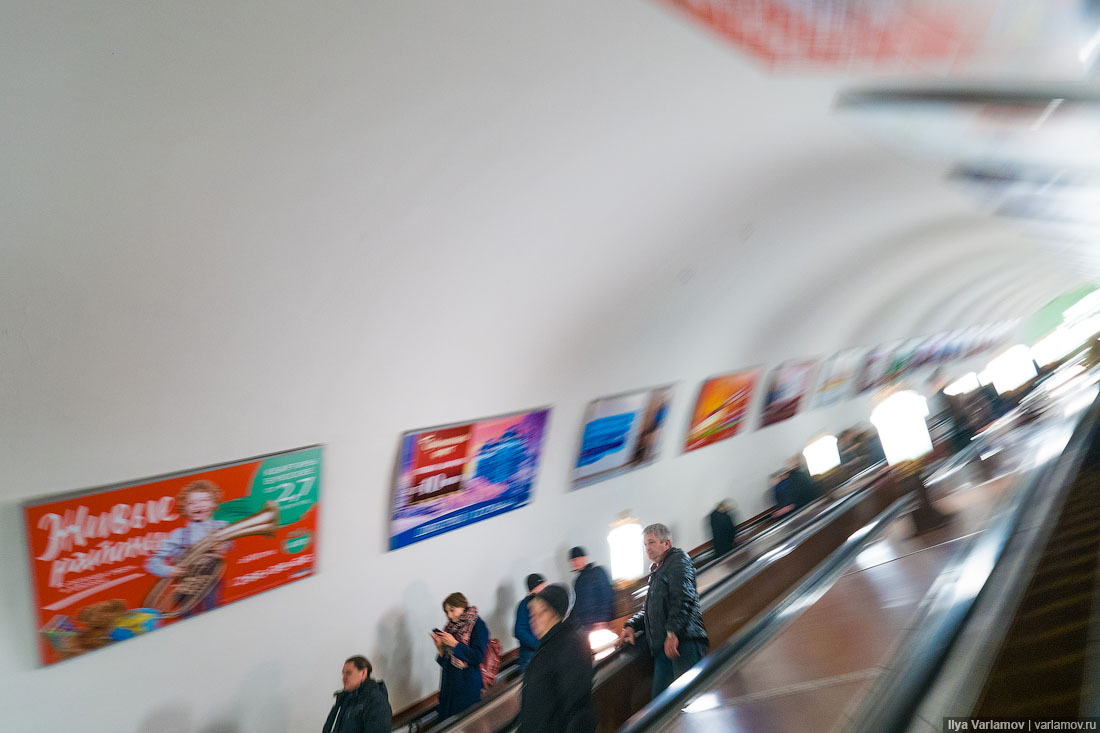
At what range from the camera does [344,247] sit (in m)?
4.18

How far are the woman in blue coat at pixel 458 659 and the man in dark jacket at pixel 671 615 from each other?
1732mm

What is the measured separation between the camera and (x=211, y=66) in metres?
2.84

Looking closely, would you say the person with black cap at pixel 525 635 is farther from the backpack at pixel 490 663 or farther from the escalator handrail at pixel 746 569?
the escalator handrail at pixel 746 569

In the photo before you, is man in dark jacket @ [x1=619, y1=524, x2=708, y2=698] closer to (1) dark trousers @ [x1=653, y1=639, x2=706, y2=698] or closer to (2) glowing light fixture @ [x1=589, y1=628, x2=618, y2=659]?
(1) dark trousers @ [x1=653, y1=639, x2=706, y2=698]

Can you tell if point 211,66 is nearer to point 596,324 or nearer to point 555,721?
point 555,721

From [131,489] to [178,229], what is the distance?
5.76 ft

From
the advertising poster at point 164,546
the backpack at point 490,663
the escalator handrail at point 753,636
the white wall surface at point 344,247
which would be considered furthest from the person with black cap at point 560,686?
the backpack at point 490,663


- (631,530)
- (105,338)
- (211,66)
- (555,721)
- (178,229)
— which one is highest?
(211,66)

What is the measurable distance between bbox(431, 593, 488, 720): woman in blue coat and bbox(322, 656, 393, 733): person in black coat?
956 mm

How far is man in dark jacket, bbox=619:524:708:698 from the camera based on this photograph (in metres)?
4.01

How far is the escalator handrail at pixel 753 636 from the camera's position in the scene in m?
A: 2.73

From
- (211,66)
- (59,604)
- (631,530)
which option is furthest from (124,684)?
(631,530)

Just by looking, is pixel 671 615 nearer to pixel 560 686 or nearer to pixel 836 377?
pixel 560 686

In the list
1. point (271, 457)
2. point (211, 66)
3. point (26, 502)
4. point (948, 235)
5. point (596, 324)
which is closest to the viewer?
point (211, 66)
